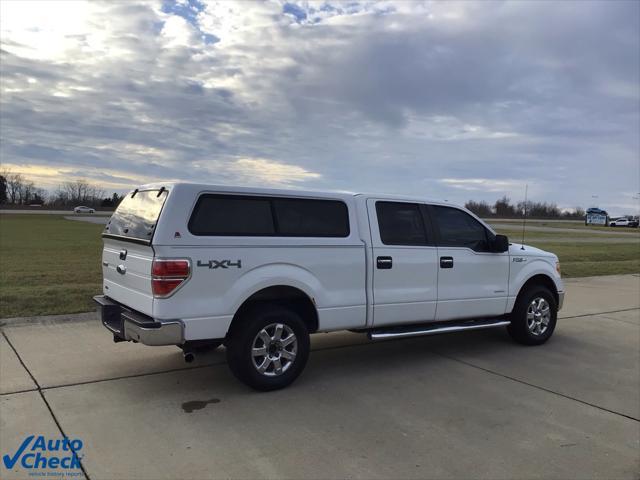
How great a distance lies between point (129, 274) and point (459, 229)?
375 cm

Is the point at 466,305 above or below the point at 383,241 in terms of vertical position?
below

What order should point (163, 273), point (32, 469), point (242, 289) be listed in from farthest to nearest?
point (242, 289)
point (163, 273)
point (32, 469)

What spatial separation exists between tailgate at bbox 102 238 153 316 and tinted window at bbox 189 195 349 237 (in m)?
0.54

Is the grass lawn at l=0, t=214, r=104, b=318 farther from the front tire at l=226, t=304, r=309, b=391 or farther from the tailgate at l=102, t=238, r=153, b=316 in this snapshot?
the front tire at l=226, t=304, r=309, b=391

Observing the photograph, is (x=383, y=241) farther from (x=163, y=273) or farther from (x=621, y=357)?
(x=621, y=357)

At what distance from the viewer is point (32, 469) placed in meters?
3.49

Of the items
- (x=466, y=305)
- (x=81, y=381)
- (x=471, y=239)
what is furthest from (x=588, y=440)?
(x=81, y=381)

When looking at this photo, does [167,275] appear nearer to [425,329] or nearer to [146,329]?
[146,329]

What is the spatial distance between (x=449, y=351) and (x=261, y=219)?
3146mm

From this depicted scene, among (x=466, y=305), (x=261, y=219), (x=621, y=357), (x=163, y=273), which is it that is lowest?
(x=621, y=357)

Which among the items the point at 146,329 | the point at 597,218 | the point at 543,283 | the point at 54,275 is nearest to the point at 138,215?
the point at 146,329

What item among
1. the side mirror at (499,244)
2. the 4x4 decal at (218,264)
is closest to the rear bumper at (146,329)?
the 4x4 decal at (218,264)

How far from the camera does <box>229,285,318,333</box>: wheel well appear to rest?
5023 millimetres

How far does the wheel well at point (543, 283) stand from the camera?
284 inches
